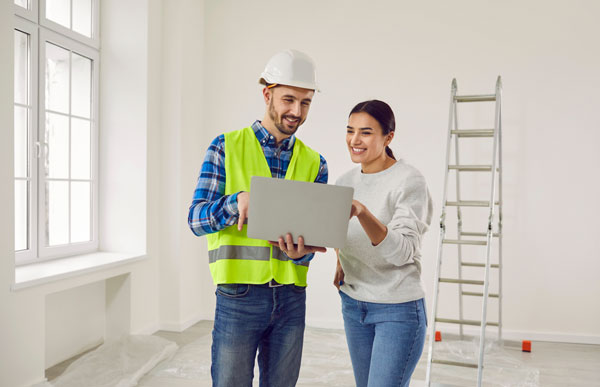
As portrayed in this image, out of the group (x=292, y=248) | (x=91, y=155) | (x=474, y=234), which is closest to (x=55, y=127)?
(x=91, y=155)

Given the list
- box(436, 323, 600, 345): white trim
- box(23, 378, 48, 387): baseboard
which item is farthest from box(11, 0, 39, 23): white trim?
box(436, 323, 600, 345): white trim

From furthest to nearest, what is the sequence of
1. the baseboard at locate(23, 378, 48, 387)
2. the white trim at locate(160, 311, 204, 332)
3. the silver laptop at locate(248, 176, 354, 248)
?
1. the white trim at locate(160, 311, 204, 332)
2. the baseboard at locate(23, 378, 48, 387)
3. the silver laptop at locate(248, 176, 354, 248)

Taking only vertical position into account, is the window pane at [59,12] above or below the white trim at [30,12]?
above

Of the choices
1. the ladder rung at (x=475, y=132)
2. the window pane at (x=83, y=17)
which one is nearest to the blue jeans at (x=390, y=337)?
the ladder rung at (x=475, y=132)

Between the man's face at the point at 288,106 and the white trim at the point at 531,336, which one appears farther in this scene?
the white trim at the point at 531,336

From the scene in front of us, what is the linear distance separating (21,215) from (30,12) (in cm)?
138

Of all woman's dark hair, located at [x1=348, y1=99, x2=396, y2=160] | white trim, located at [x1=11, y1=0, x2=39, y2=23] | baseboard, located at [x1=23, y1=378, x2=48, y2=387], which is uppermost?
white trim, located at [x1=11, y1=0, x2=39, y2=23]

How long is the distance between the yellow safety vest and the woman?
0.26 m

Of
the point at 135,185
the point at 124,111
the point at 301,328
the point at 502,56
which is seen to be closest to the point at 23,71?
the point at 124,111

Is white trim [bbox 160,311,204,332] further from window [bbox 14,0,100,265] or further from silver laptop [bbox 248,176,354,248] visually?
silver laptop [bbox 248,176,354,248]

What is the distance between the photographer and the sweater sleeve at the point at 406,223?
1.56m

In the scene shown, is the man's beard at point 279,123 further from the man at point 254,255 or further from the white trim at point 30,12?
the white trim at point 30,12

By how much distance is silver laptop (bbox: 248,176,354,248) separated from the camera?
1.36m

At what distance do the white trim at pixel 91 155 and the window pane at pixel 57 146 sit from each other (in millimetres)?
166
